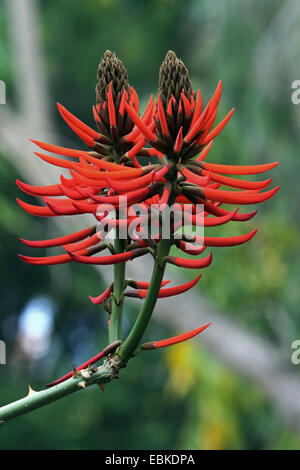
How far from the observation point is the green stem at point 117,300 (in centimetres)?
48

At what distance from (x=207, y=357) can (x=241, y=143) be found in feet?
4.81

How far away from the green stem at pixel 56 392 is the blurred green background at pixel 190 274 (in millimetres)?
349

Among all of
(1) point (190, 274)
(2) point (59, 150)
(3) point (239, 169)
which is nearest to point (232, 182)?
(3) point (239, 169)

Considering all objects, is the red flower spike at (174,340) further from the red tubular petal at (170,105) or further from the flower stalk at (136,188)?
the red tubular petal at (170,105)

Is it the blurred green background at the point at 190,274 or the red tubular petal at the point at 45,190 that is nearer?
the red tubular petal at the point at 45,190

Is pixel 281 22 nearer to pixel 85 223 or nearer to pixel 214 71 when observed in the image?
pixel 214 71

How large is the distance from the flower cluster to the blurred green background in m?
0.30

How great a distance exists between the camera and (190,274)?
4531mm

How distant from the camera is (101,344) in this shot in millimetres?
8547

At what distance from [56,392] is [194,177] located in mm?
160

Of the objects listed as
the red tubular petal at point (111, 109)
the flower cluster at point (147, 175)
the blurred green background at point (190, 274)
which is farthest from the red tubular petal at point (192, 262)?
the blurred green background at point (190, 274)

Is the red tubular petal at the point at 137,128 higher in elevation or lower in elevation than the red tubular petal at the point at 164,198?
higher

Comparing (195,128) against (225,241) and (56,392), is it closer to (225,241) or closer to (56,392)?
(225,241)

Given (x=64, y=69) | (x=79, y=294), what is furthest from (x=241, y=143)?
(x=64, y=69)
